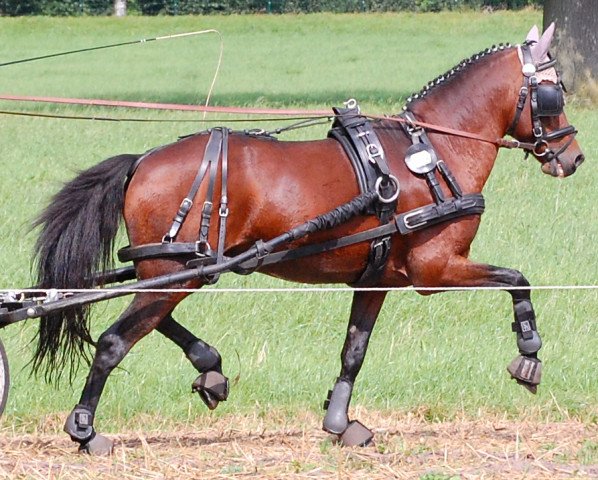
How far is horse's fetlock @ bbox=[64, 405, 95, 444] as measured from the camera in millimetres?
5543

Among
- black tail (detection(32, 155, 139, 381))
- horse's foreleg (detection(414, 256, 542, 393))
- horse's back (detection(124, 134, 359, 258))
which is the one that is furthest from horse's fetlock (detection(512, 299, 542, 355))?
black tail (detection(32, 155, 139, 381))

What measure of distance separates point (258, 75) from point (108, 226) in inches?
932

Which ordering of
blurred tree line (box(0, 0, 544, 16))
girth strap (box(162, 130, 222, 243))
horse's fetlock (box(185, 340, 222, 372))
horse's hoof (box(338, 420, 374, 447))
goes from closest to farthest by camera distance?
1. girth strap (box(162, 130, 222, 243))
2. horse's hoof (box(338, 420, 374, 447))
3. horse's fetlock (box(185, 340, 222, 372))
4. blurred tree line (box(0, 0, 544, 16))

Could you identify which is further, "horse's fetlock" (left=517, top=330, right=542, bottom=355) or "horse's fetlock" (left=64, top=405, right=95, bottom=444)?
"horse's fetlock" (left=517, top=330, right=542, bottom=355)

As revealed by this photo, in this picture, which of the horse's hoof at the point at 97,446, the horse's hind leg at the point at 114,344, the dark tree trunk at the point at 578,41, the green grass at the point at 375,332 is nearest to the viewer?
the horse's hind leg at the point at 114,344

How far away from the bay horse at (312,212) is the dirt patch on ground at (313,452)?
0.63 ft

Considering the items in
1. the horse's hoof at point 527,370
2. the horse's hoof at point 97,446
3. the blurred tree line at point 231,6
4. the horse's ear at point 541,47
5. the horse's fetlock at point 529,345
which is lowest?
the blurred tree line at point 231,6

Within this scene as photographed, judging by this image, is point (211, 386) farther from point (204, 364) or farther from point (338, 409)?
point (338, 409)

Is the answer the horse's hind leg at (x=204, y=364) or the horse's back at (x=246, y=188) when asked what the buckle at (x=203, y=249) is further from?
the horse's hind leg at (x=204, y=364)

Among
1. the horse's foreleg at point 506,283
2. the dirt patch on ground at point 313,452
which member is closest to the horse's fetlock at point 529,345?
the horse's foreleg at point 506,283

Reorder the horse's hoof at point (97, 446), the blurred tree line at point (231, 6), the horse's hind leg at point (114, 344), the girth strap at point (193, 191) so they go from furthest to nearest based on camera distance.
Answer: the blurred tree line at point (231, 6) → the horse's hoof at point (97, 446) → the horse's hind leg at point (114, 344) → the girth strap at point (193, 191)

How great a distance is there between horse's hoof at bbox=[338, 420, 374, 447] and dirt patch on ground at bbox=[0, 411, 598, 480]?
4 centimetres

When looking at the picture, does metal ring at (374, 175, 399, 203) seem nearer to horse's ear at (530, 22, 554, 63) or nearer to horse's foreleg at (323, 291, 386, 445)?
horse's foreleg at (323, 291, 386, 445)

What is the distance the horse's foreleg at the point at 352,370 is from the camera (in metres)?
5.88
